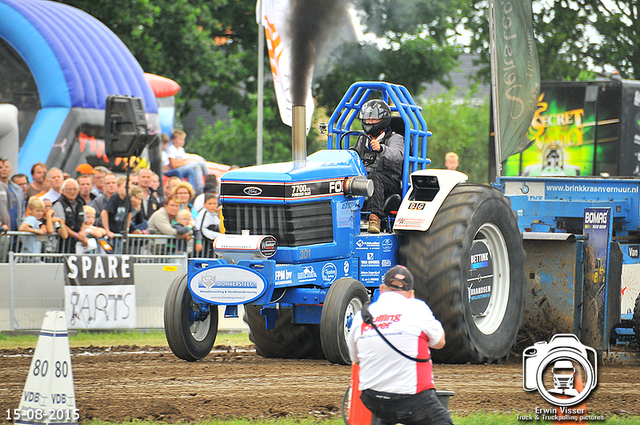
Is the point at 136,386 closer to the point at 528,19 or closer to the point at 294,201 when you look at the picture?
the point at 294,201

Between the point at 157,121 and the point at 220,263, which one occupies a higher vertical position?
the point at 157,121

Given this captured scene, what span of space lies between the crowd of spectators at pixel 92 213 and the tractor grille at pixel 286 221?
3.15m

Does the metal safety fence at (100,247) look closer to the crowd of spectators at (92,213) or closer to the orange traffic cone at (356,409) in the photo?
the crowd of spectators at (92,213)

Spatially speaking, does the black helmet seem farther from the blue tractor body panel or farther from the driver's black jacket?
the blue tractor body panel

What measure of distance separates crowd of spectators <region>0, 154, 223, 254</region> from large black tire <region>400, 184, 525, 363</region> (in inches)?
146

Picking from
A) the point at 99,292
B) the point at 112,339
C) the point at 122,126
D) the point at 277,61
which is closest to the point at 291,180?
the point at 112,339

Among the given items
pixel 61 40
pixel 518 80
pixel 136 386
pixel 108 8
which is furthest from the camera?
pixel 108 8

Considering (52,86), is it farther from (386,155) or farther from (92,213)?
(386,155)

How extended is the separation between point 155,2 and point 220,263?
20.2 m

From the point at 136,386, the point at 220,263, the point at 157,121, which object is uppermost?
the point at 157,121

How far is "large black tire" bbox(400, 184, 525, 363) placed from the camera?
316 inches

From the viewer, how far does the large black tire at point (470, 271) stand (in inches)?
316

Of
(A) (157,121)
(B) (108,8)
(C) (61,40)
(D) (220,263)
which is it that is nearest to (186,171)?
(A) (157,121)

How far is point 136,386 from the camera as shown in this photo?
7.24 m
